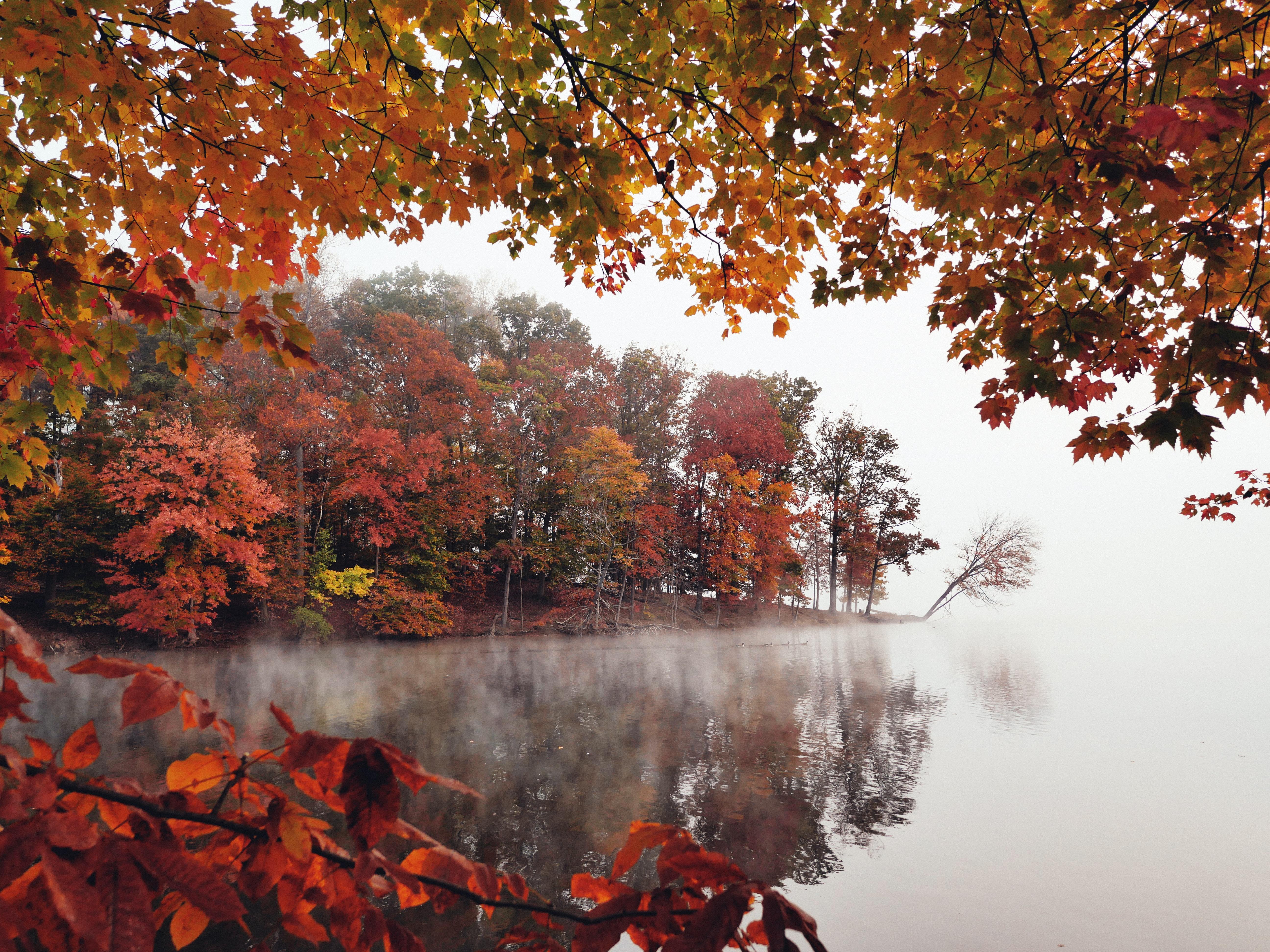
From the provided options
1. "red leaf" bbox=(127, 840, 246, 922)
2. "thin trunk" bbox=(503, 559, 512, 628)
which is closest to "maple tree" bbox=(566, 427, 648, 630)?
"thin trunk" bbox=(503, 559, 512, 628)

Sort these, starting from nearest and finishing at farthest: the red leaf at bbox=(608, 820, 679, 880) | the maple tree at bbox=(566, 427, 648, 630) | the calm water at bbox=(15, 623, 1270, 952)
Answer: the red leaf at bbox=(608, 820, 679, 880) < the calm water at bbox=(15, 623, 1270, 952) < the maple tree at bbox=(566, 427, 648, 630)

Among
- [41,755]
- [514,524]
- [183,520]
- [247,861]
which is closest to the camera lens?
A: [247,861]

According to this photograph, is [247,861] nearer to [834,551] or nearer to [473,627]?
[473,627]

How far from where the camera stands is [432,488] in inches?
696

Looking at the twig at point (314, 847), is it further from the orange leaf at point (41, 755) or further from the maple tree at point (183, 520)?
the maple tree at point (183, 520)

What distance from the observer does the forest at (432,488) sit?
12914 mm

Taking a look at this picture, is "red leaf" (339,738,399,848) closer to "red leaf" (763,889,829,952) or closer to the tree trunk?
"red leaf" (763,889,829,952)

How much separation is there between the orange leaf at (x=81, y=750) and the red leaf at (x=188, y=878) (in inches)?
12.5

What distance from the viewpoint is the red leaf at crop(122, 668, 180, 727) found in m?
0.82

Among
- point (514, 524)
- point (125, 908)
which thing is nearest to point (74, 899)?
point (125, 908)

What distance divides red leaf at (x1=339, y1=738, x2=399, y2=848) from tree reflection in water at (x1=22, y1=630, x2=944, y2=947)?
3.97 metres

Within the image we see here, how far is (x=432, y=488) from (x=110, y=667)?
58.2 feet

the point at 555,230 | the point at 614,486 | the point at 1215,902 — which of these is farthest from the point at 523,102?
the point at 614,486

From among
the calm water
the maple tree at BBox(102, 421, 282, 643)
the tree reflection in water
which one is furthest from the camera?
the maple tree at BBox(102, 421, 282, 643)
